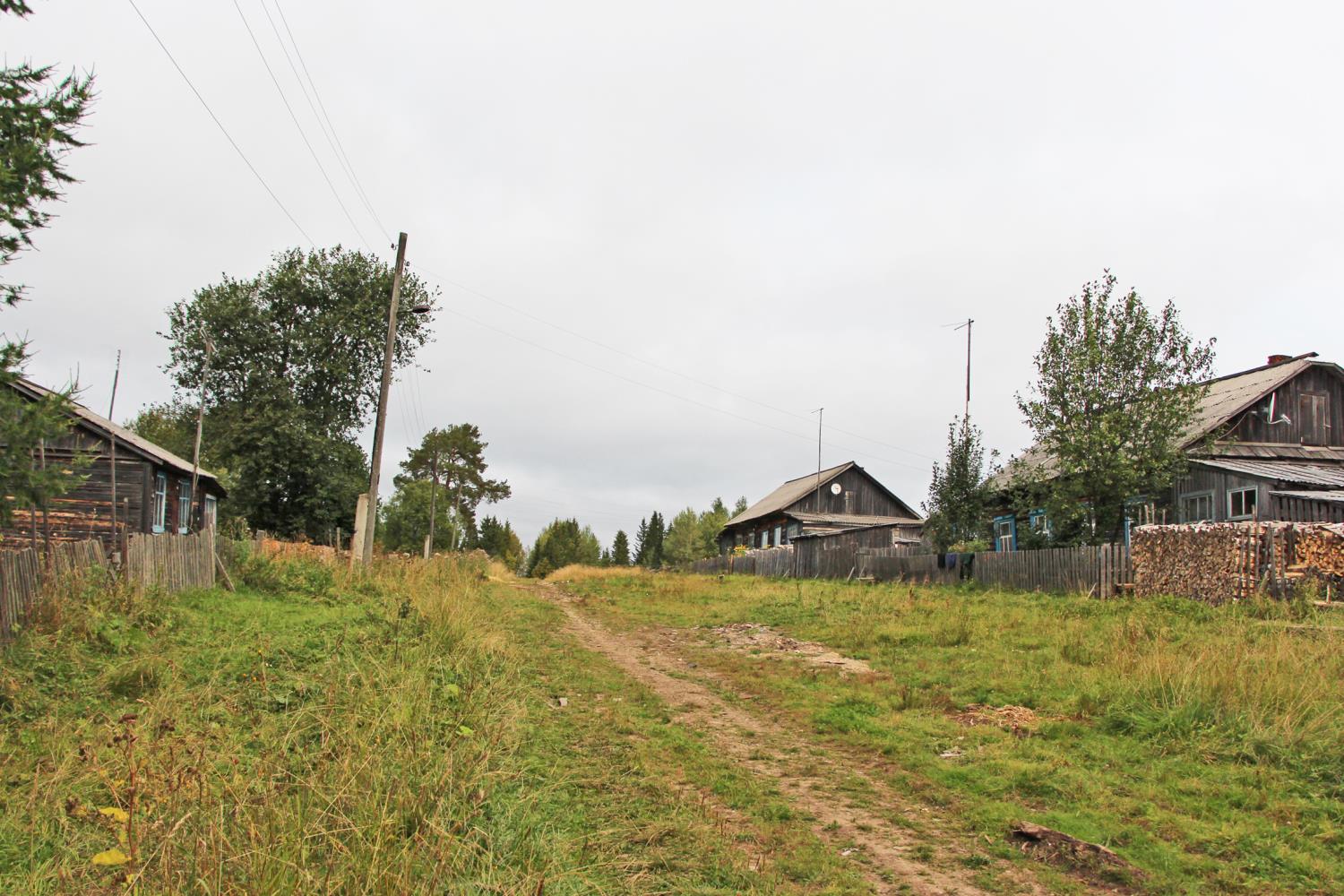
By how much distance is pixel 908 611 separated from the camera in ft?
53.1

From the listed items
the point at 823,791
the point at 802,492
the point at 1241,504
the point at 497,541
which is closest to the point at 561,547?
the point at 497,541

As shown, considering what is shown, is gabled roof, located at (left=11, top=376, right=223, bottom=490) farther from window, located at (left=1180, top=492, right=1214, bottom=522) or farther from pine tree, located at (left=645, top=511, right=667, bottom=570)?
pine tree, located at (left=645, top=511, right=667, bottom=570)

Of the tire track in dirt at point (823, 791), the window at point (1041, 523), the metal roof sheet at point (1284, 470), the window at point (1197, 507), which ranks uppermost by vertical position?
the metal roof sheet at point (1284, 470)

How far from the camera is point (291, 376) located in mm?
37562

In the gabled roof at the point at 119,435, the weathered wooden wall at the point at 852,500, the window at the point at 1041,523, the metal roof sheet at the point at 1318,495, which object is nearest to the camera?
the gabled roof at the point at 119,435

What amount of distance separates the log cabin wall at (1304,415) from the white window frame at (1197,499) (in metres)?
3.30

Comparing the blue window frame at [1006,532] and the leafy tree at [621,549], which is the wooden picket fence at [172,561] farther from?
the leafy tree at [621,549]

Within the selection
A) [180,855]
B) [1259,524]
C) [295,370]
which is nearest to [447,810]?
[180,855]

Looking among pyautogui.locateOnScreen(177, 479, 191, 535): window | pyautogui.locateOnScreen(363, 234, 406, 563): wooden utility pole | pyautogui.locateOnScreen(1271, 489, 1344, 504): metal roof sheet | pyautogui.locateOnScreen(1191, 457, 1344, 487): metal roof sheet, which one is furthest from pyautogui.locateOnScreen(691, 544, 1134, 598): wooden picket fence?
pyautogui.locateOnScreen(177, 479, 191, 535): window

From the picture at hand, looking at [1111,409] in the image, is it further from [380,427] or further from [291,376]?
[291,376]

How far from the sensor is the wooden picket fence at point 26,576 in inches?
305

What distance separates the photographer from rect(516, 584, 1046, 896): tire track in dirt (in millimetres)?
4414

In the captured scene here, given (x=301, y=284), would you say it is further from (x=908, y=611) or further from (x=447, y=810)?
(x=447, y=810)

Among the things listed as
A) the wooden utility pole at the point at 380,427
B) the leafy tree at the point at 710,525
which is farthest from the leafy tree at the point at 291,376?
the leafy tree at the point at 710,525
